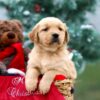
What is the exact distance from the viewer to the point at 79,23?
493 cm

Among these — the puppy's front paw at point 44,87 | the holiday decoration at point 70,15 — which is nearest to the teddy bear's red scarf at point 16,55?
the puppy's front paw at point 44,87

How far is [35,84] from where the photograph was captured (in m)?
2.17

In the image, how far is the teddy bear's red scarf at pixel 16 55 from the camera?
243 centimetres

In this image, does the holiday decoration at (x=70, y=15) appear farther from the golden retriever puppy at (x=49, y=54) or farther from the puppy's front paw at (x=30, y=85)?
the puppy's front paw at (x=30, y=85)

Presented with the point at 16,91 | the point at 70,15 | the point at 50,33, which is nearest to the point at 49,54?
the point at 50,33

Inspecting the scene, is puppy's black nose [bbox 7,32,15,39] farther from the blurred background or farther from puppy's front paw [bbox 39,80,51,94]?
the blurred background

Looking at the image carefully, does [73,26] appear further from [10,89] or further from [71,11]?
[10,89]

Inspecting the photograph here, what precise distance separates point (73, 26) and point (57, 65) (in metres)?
2.72

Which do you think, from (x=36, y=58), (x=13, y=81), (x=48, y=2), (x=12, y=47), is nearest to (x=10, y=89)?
(x=13, y=81)

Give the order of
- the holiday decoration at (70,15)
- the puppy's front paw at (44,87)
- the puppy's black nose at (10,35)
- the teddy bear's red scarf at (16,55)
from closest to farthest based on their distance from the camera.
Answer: the puppy's front paw at (44,87), the teddy bear's red scarf at (16,55), the puppy's black nose at (10,35), the holiday decoration at (70,15)

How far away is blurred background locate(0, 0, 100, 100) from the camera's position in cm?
483

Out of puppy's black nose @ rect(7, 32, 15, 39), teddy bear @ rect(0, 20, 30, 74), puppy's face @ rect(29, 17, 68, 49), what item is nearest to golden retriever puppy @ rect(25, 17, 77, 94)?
puppy's face @ rect(29, 17, 68, 49)

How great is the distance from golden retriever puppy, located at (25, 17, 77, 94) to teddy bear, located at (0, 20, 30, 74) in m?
0.18

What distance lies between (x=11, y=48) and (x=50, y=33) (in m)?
0.36
